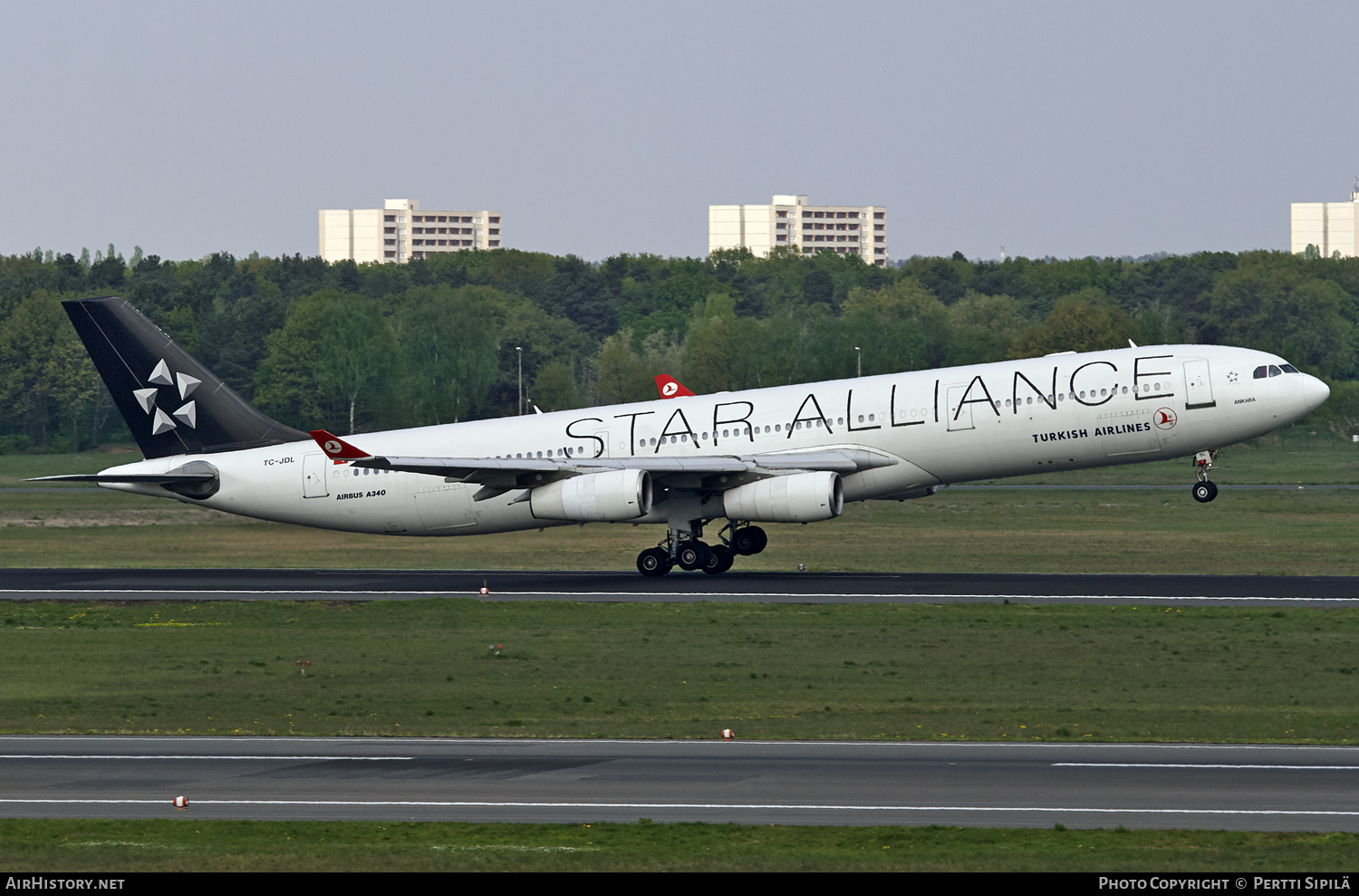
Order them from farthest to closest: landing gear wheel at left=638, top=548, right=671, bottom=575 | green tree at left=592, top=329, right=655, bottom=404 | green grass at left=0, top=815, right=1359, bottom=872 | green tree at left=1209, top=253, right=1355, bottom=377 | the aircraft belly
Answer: green tree at left=1209, top=253, right=1355, bottom=377, green tree at left=592, top=329, right=655, bottom=404, landing gear wheel at left=638, top=548, right=671, bottom=575, the aircraft belly, green grass at left=0, top=815, right=1359, bottom=872

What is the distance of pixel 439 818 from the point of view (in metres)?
18.6

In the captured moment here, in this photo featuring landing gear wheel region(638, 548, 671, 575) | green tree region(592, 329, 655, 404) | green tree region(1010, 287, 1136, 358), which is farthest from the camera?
green tree region(1010, 287, 1136, 358)

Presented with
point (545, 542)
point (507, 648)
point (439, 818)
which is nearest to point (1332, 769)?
point (439, 818)

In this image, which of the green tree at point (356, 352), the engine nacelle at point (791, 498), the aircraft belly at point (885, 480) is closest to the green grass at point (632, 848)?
the engine nacelle at point (791, 498)

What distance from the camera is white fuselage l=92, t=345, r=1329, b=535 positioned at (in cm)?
4284

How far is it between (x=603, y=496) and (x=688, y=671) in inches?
535

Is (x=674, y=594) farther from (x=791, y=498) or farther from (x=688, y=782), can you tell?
(x=688, y=782)

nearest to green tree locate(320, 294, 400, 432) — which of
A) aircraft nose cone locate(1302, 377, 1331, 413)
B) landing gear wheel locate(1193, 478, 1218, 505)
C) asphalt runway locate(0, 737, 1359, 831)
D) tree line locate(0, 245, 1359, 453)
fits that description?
tree line locate(0, 245, 1359, 453)

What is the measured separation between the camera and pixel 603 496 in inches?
1718

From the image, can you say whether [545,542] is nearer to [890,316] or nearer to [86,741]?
[86,741]

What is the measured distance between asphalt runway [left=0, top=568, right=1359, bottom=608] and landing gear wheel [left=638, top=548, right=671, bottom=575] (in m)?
0.31

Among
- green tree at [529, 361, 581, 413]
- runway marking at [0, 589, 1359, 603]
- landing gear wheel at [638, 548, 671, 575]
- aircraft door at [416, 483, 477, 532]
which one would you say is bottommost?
runway marking at [0, 589, 1359, 603]

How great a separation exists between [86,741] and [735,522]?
24924 millimetres

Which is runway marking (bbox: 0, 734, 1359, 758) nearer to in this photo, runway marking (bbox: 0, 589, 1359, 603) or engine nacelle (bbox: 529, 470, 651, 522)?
runway marking (bbox: 0, 589, 1359, 603)
